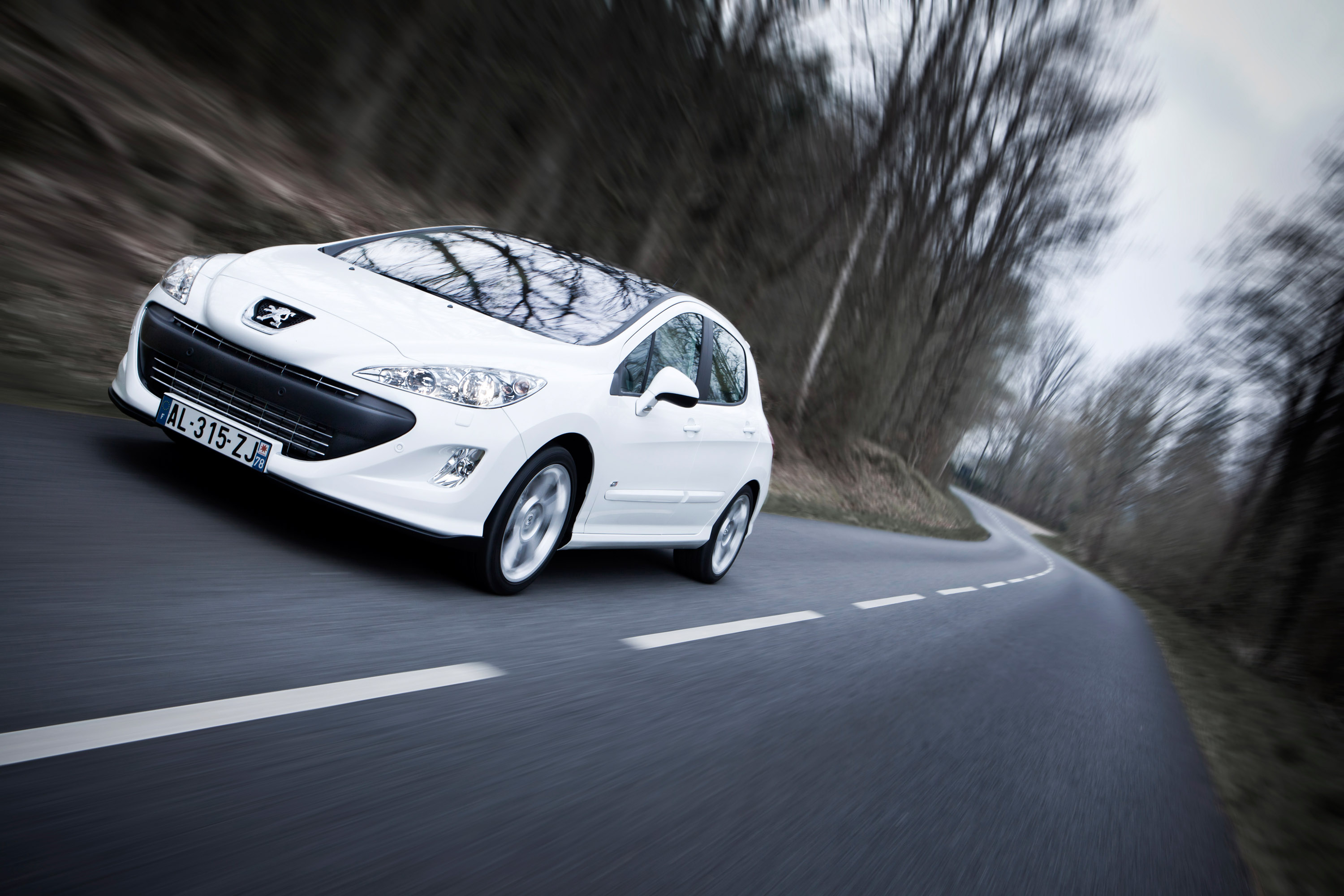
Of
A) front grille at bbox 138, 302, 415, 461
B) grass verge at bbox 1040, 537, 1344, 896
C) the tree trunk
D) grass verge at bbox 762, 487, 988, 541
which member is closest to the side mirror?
front grille at bbox 138, 302, 415, 461

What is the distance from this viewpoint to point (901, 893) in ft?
9.35

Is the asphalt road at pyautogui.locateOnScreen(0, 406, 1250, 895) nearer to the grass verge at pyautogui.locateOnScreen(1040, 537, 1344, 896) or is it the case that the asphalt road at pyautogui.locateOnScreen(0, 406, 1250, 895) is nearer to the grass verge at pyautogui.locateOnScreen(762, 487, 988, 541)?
the grass verge at pyautogui.locateOnScreen(1040, 537, 1344, 896)

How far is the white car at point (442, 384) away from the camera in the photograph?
402 centimetres

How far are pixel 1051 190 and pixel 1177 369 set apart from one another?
668 cm

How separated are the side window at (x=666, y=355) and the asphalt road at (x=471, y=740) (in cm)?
126

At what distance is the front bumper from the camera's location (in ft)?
13.1

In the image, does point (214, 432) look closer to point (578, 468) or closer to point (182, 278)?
point (182, 278)

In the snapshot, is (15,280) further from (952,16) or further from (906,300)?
(906,300)

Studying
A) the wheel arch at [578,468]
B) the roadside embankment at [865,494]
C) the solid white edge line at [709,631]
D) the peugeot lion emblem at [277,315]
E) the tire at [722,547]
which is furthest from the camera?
the roadside embankment at [865,494]

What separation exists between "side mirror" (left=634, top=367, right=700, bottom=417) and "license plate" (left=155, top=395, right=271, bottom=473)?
189cm

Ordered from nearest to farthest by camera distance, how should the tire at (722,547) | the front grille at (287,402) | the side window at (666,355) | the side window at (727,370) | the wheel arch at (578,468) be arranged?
the front grille at (287,402) → the wheel arch at (578,468) → the side window at (666,355) → the side window at (727,370) → the tire at (722,547)

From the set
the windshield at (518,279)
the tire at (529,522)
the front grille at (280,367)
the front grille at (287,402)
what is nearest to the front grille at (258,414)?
the front grille at (287,402)

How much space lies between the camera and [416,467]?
4.07 m

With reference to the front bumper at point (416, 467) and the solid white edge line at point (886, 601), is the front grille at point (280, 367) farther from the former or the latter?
the solid white edge line at point (886, 601)
